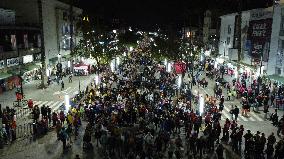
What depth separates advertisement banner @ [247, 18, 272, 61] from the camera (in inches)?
1672

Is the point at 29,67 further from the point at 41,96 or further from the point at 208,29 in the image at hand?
the point at 208,29

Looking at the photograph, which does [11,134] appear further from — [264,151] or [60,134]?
[264,151]

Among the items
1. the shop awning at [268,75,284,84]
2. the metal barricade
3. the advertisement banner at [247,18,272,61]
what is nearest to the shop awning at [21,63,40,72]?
the metal barricade

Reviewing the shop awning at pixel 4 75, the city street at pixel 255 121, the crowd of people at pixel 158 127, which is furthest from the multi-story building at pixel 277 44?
the shop awning at pixel 4 75

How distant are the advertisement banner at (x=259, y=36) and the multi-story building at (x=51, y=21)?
26284 millimetres

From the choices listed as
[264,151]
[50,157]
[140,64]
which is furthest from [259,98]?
[140,64]

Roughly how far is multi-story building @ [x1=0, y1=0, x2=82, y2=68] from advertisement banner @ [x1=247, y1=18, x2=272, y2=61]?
26.3m

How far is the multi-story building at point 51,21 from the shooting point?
51969 millimetres

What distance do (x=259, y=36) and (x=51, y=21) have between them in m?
34.1

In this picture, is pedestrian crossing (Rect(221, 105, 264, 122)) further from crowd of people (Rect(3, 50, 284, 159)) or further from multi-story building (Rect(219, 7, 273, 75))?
multi-story building (Rect(219, 7, 273, 75))

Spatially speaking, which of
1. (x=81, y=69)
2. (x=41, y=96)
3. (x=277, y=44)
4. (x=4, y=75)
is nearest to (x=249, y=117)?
(x=277, y=44)

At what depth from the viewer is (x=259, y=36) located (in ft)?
148

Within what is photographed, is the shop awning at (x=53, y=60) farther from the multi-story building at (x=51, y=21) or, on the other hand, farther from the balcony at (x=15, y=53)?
the balcony at (x=15, y=53)

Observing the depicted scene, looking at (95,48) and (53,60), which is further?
(53,60)
